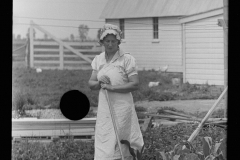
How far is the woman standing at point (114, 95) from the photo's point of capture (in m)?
3.80

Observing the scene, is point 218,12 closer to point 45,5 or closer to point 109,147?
point 45,5

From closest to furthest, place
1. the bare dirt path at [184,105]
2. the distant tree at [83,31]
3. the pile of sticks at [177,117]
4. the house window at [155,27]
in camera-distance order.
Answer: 1. the distant tree at [83,31]
2. the pile of sticks at [177,117]
3. the house window at [155,27]
4. the bare dirt path at [184,105]

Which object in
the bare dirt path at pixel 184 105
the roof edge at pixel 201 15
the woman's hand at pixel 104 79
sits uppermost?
the roof edge at pixel 201 15

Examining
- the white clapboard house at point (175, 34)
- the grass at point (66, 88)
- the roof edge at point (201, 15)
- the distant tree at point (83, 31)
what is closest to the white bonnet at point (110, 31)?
the white clapboard house at point (175, 34)

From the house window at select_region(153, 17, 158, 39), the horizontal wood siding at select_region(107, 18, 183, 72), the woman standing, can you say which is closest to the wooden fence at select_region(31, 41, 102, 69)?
the horizontal wood siding at select_region(107, 18, 183, 72)

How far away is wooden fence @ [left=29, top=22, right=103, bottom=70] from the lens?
5.84 m

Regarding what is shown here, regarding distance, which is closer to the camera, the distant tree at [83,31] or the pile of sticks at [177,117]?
the distant tree at [83,31]

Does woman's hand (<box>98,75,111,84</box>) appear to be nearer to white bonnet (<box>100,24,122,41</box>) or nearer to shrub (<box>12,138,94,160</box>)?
white bonnet (<box>100,24,122,41</box>)

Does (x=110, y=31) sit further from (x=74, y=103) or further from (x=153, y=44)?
(x=153, y=44)

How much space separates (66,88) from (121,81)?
10.1 feet

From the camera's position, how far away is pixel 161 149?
4.94 meters

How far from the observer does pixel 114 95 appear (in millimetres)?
3852

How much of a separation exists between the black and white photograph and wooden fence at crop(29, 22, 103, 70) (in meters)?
0.01

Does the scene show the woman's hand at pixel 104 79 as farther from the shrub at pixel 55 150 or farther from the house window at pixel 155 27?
the house window at pixel 155 27
